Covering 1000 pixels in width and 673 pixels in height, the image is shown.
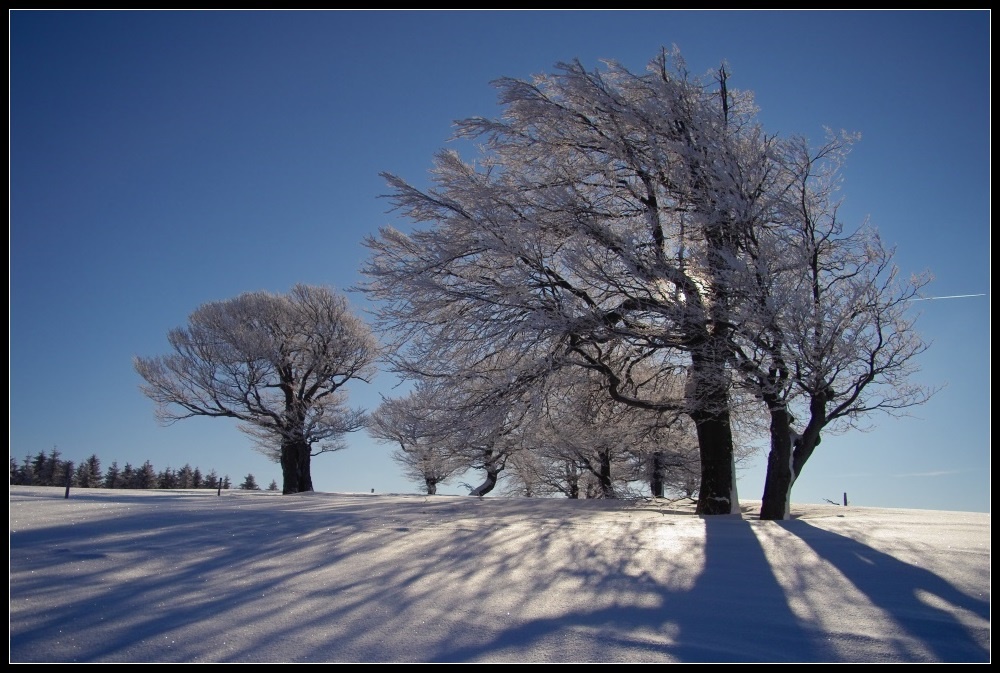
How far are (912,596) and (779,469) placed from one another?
236 inches

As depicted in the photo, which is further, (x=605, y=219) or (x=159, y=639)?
(x=605, y=219)

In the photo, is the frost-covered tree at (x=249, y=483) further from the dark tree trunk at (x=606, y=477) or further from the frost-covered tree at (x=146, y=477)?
the dark tree trunk at (x=606, y=477)

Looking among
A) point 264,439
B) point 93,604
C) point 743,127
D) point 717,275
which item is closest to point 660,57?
point 743,127

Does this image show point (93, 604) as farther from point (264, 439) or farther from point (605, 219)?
point (264, 439)

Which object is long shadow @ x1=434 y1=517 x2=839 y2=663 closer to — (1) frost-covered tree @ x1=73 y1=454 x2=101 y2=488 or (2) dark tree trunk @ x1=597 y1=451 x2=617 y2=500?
(2) dark tree trunk @ x1=597 y1=451 x2=617 y2=500

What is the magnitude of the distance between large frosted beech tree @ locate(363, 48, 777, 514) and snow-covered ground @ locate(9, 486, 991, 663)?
4456 mm

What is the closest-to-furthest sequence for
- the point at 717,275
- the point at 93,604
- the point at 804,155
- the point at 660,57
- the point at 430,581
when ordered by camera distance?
the point at 93,604, the point at 430,581, the point at 717,275, the point at 804,155, the point at 660,57

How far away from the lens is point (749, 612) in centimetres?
278

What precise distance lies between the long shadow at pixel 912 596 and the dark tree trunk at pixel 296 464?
1948 centimetres

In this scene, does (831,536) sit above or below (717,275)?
below

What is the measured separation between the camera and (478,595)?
2.93 meters

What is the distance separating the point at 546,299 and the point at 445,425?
2.50 meters

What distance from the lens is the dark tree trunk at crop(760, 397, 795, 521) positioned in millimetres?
8477

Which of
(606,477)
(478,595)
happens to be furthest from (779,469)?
(606,477)
